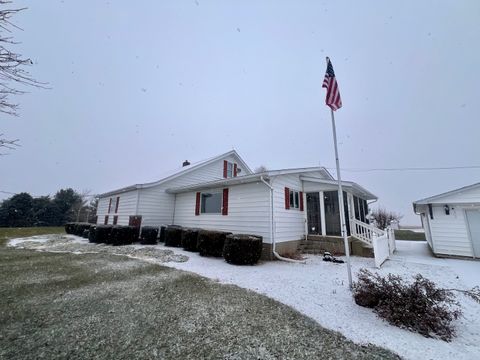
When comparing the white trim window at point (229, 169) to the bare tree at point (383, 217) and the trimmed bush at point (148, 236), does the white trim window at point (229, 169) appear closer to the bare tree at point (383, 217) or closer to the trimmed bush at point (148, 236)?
the trimmed bush at point (148, 236)

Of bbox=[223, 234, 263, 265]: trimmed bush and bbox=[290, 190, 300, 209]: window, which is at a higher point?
bbox=[290, 190, 300, 209]: window

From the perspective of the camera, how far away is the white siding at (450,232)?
8688 millimetres

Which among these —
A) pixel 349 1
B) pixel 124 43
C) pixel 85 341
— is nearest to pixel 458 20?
pixel 349 1

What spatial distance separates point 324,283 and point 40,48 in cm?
770

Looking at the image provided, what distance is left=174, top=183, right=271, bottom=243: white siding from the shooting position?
8266 mm

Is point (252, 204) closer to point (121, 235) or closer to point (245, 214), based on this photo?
point (245, 214)

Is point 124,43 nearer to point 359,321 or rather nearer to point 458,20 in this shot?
point 359,321

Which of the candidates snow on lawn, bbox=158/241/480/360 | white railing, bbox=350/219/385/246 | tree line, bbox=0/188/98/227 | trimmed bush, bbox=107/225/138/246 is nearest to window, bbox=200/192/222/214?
snow on lawn, bbox=158/241/480/360

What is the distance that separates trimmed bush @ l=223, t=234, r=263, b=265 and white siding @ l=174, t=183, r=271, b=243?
1178 millimetres

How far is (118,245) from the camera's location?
1052 cm

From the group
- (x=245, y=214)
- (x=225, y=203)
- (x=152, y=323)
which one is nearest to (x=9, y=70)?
(x=152, y=323)

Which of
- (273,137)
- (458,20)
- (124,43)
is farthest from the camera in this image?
(273,137)

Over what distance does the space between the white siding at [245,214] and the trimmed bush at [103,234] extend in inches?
196

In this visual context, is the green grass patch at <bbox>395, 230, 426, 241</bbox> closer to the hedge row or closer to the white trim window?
the white trim window
